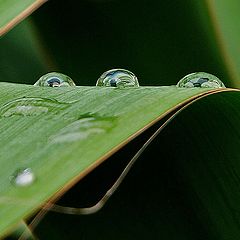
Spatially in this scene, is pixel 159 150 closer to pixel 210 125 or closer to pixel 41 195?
pixel 210 125

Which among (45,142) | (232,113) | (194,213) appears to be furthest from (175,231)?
(45,142)

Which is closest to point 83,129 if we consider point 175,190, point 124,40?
point 175,190

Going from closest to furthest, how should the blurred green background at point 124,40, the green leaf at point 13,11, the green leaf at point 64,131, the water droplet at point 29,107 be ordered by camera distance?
1. the green leaf at point 64,131
2. the water droplet at point 29,107
3. the green leaf at point 13,11
4. the blurred green background at point 124,40

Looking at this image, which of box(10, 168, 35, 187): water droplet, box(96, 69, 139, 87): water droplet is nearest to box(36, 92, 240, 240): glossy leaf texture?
box(96, 69, 139, 87): water droplet

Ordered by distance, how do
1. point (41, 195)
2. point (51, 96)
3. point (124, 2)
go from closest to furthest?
point (41, 195) < point (51, 96) < point (124, 2)

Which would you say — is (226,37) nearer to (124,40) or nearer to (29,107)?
(124,40)

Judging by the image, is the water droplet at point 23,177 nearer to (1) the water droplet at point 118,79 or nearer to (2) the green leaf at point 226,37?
(1) the water droplet at point 118,79

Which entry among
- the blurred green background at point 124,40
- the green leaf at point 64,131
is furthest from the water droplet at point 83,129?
the blurred green background at point 124,40

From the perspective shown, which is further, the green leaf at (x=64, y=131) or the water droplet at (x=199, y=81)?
the water droplet at (x=199, y=81)
